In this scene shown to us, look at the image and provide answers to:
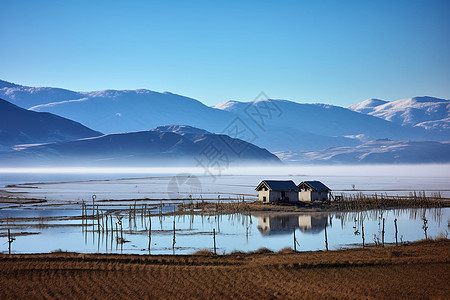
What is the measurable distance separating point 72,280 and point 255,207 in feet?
104

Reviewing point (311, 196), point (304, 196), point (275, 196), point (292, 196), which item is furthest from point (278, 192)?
point (311, 196)

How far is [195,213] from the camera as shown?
48.7 meters

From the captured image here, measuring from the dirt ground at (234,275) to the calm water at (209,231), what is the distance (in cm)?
496

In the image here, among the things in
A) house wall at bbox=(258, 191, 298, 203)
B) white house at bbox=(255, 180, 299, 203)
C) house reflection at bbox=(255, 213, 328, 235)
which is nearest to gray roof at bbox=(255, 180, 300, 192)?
white house at bbox=(255, 180, 299, 203)

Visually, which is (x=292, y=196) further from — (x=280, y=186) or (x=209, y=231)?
(x=209, y=231)

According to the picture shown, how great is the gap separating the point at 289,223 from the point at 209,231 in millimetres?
7738

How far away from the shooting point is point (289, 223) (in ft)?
137

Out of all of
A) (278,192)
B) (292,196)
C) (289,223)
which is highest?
(278,192)

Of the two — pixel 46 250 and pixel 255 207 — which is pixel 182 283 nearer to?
pixel 46 250

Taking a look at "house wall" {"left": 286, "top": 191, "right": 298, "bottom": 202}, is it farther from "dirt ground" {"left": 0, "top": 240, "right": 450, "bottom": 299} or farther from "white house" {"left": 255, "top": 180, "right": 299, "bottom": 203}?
"dirt ground" {"left": 0, "top": 240, "right": 450, "bottom": 299}

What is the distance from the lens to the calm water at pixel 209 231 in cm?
3039

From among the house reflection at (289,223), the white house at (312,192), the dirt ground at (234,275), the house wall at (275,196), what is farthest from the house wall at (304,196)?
the dirt ground at (234,275)

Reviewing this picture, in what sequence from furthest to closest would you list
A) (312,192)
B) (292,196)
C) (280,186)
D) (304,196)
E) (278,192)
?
1. (304,196)
2. (312,192)
3. (280,186)
4. (292,196)
5. (278,192)

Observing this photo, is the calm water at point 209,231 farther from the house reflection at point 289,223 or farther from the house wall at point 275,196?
the house wall at point 275,196
